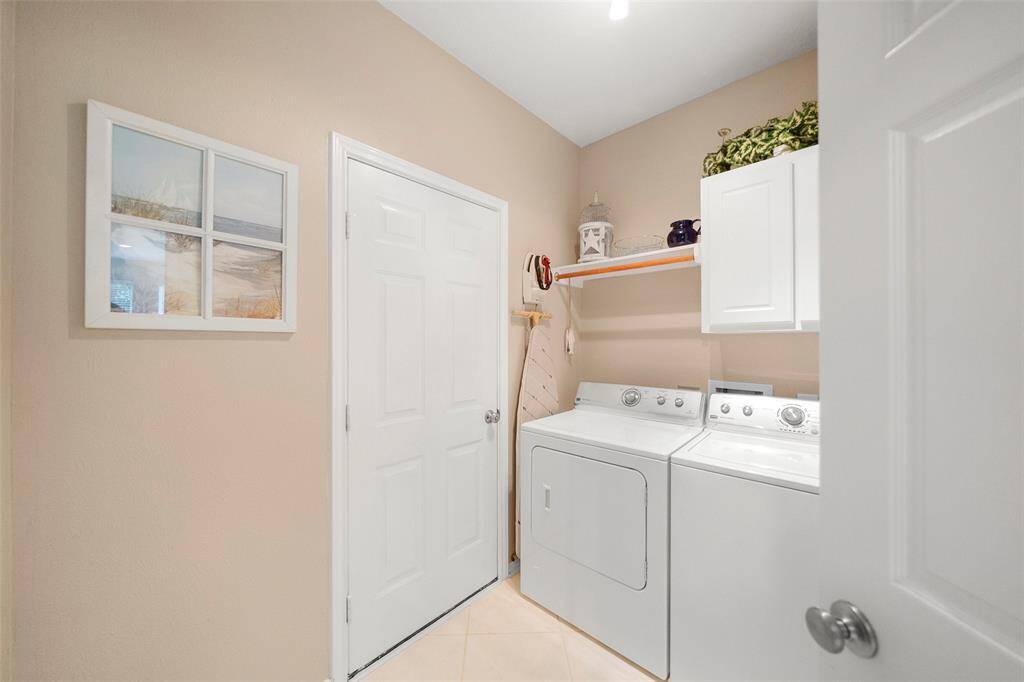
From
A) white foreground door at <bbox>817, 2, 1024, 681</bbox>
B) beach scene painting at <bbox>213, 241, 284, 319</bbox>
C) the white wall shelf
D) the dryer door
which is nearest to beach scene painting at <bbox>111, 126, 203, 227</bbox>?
beach scene painting at <bbox>213, 241, 284, 319</bbox>

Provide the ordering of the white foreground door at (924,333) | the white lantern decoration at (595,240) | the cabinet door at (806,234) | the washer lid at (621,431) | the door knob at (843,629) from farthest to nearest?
1. the white lantern decoration at (595,240)
2. the washer lid at (621,431)
3. the cabinet door at (806,234)
4. the door knob at (843,629)
5. the white foreground door at (924,333)

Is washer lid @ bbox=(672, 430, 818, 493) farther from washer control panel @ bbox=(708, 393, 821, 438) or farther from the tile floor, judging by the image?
the tile floor

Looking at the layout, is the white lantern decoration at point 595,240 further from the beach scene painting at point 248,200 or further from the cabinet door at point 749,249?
the beach scene painting at point 248,200

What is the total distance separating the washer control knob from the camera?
62.4 inches

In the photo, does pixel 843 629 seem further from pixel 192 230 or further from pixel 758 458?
pixel 192 230

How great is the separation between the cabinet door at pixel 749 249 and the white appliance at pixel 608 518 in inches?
19.6

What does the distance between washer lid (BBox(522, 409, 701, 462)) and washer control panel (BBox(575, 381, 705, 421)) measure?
5 cm

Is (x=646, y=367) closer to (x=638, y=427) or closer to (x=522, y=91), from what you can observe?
(x=638, y=427)

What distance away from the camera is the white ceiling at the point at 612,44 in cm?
161

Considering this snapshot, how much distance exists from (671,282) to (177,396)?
2301mm

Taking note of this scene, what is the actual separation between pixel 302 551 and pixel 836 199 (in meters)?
1.79

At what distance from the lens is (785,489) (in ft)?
4.07

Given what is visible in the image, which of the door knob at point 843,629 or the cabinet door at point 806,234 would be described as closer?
the door knob at point 843,629

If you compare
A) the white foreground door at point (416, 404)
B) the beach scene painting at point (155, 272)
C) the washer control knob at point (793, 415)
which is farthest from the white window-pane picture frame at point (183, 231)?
the washer control knob at point (793, 415)
